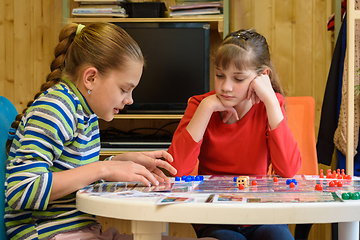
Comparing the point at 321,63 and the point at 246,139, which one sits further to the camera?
the point at 321,63

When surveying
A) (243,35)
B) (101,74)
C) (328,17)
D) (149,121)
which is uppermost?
(328,17)

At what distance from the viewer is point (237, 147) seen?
4.22 feet

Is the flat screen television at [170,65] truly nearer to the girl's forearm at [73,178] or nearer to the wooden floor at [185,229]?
the wooden floor at [185,229]

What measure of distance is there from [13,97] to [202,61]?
56.6 inches

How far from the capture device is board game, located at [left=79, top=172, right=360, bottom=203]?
0.70 metres

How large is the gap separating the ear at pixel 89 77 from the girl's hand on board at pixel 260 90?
0.54 m

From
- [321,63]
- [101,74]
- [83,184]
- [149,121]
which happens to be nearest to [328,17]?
[321,63]

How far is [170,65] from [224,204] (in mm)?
1826

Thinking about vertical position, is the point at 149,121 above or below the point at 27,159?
below

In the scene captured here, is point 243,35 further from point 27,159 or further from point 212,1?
point 212,1

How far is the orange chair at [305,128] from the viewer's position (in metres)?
1.80

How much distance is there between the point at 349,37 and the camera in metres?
1.76

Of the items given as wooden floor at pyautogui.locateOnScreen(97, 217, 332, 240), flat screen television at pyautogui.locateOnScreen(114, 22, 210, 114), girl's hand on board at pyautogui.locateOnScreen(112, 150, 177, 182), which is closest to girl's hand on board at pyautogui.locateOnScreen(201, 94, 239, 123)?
girl's hand on board at pyautogui.locateOnScreen(112, 150, 177, 182)

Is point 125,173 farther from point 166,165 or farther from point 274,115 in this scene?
point 274,115
